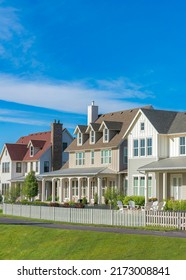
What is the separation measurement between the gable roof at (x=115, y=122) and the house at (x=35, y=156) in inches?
363

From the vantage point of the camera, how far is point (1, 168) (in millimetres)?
86938

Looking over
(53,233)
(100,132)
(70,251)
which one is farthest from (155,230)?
(100,132)

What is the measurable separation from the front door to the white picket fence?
13.0m

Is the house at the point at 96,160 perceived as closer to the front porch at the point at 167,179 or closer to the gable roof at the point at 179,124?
the front porch at the point at 167,179

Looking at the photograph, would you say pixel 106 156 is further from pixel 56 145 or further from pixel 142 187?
pixel 56 145

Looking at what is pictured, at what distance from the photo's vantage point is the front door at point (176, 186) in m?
50.0

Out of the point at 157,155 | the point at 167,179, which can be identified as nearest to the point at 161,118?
the point at 157,155

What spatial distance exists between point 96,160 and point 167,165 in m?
17.3

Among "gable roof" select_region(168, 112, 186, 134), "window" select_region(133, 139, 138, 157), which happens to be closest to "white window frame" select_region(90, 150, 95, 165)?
"window" select_region(133, 139, 138, 157)

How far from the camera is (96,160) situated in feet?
213

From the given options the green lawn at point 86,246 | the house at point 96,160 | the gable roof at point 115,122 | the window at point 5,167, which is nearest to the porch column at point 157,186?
the house at point 96,160

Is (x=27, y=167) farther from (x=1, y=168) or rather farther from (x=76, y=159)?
(x=76, y=159)

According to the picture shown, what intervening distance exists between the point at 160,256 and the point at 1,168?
223 ft

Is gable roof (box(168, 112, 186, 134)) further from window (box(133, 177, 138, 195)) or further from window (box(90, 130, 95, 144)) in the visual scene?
window (box(90, 130, 95, 144))
